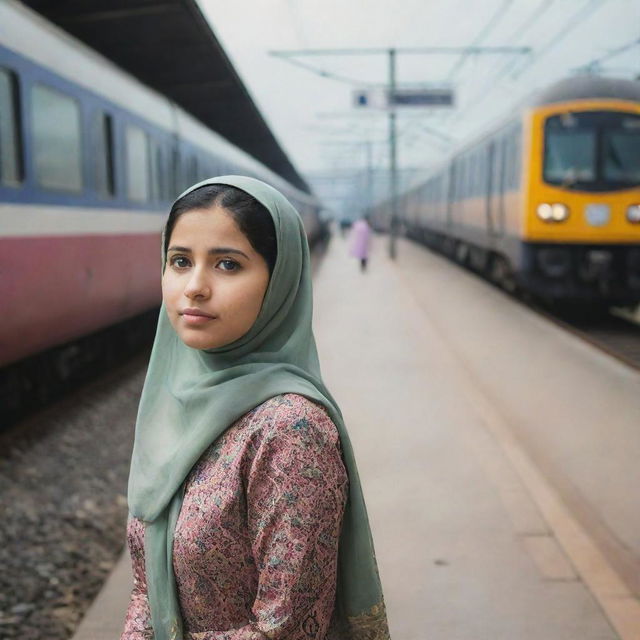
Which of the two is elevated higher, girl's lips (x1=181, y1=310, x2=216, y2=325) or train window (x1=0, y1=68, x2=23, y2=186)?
train window (x1=0, y1=68, x2=23, y2=186)

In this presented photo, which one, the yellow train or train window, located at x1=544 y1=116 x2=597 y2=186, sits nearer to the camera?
the yellow train

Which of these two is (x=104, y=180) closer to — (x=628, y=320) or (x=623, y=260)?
(x=623, y=260)

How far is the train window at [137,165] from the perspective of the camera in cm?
771

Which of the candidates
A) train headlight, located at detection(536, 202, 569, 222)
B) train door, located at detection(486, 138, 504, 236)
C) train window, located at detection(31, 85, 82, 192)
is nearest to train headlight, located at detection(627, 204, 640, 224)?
train headlight, located at detection(536, 202, 569, 222)

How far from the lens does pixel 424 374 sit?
24.1 feet

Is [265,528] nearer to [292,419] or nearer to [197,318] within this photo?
[292,419]

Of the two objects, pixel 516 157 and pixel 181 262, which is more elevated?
pixel 516 157

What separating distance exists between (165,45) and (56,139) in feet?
16.3

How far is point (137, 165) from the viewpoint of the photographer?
26.1ft

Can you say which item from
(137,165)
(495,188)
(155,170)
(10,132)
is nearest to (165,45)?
(155,170)

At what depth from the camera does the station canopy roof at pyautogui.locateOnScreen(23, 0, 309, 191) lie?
8.69 meters

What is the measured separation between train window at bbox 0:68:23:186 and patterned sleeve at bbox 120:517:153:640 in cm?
407

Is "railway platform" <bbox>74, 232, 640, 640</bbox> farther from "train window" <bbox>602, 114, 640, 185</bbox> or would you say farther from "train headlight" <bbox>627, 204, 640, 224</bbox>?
"train window" <bbox>602, 114, 640, 185</bbox>

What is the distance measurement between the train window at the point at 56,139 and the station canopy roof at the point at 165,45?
267 cm
